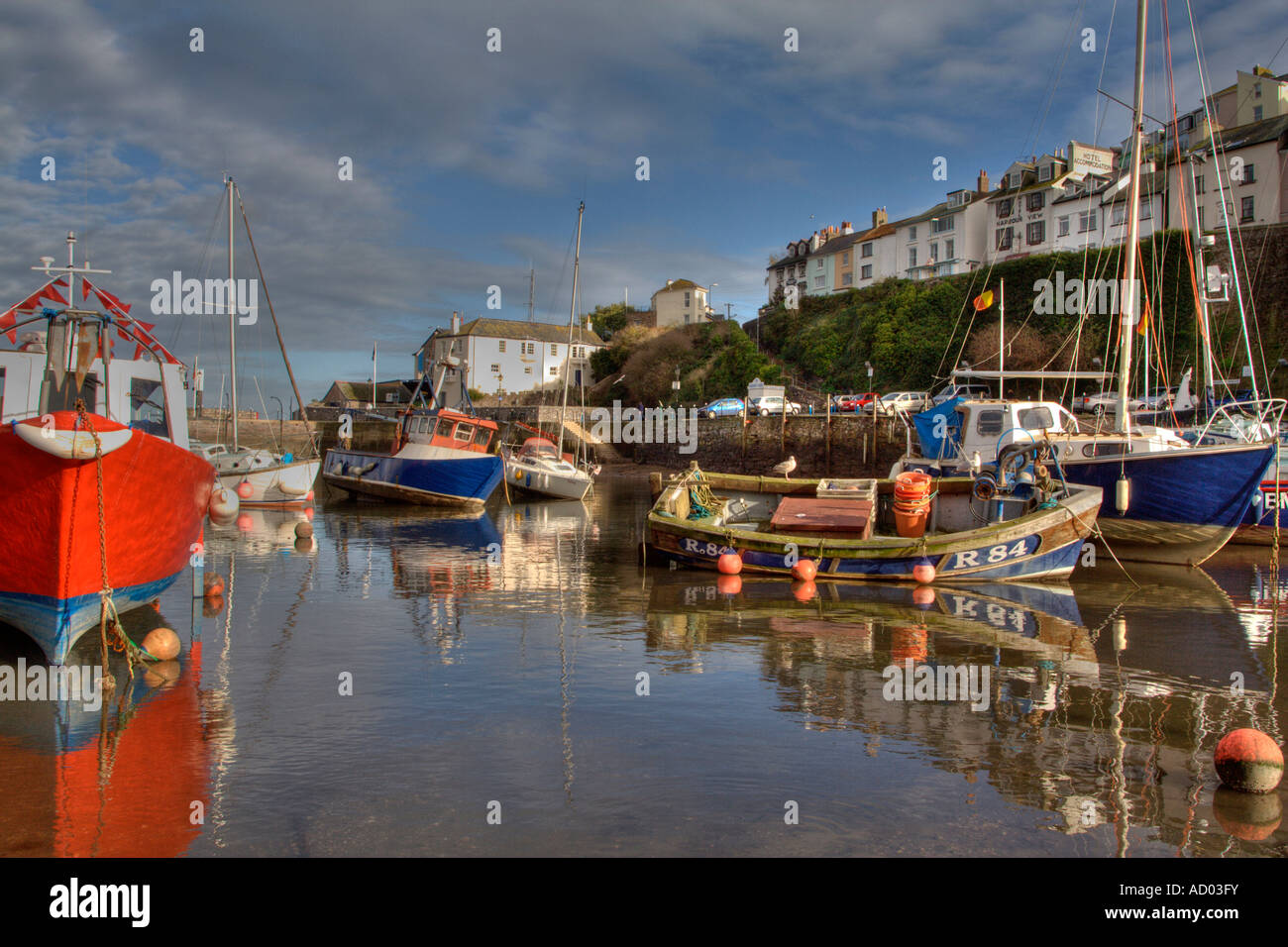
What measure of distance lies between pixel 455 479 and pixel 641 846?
24.9 meters

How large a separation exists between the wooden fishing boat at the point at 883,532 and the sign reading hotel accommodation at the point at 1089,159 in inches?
1701

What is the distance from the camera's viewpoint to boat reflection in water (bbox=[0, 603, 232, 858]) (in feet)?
17.3

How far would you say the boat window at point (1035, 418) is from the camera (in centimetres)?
1994

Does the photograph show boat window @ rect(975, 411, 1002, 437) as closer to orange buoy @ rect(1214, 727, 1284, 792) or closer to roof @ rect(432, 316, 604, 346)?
orange buoy @ rect(1214, 727, 1284, 792)

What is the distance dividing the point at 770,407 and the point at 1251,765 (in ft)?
135

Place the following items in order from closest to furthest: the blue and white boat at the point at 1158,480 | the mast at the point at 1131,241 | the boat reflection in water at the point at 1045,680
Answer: the boat reflection in water at the point at 1045,680 → the blue and white boat at the point at 1158,480 → the mast at the point at 1131,241

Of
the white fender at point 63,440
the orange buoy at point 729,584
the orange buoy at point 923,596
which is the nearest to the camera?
the white fender at point 63,440

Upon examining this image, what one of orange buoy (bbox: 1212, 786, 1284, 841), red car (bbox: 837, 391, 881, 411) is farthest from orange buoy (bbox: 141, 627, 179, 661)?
red car (bbox: 837, 391, 881, 411)

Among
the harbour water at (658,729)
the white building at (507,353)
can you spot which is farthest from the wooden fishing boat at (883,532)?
the white building at (507,353)

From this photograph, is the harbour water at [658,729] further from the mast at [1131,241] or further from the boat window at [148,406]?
the mast at [1131,241]

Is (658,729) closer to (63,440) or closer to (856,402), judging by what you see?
(63,440)

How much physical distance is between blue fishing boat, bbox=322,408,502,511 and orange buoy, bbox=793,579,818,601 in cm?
1625

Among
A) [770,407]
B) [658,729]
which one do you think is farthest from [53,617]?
[770,407]

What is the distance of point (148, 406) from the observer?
11.4m
